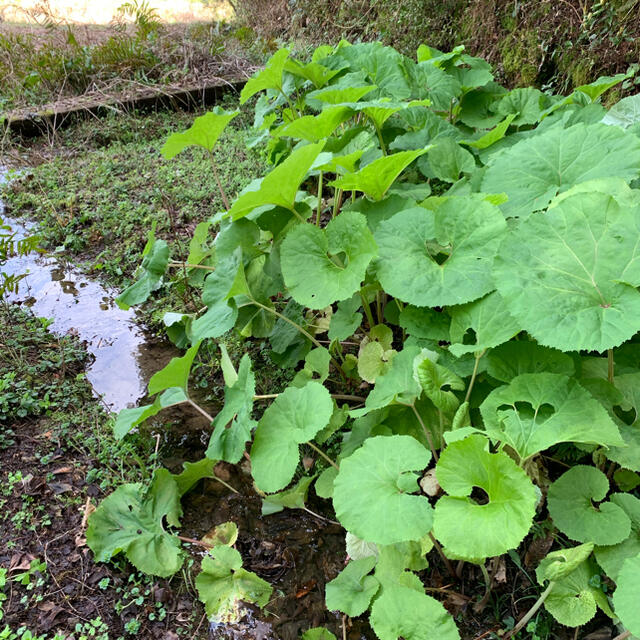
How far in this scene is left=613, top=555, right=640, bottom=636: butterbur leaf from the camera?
916 mm

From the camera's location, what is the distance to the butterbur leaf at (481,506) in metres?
1.01

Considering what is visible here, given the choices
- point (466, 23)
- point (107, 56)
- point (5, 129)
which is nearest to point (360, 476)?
point (466, 23)

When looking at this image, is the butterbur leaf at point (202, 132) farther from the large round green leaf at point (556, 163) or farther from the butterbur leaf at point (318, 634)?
the butterbur leaf at point (318, 634)

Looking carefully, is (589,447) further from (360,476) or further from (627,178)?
(627,178)

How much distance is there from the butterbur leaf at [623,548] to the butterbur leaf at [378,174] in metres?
1.14

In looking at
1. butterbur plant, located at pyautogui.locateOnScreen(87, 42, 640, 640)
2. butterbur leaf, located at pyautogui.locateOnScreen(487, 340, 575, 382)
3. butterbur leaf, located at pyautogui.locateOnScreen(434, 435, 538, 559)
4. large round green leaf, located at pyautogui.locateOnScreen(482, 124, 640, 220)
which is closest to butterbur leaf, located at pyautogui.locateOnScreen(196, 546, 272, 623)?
butterbur plant, located at pyautogui.locateOnScreen(87, 42, 640, 640)

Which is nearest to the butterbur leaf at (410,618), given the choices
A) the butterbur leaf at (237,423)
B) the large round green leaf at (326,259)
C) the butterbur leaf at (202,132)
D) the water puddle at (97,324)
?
the butterbur leaf at (237,423)

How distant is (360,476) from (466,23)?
12.3 feet

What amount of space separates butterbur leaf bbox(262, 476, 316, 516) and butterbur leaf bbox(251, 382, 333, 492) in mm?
221

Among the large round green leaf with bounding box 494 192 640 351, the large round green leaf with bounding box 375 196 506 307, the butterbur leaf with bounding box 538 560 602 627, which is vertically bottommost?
the butterbur leaf with bounding box 538 560 602 627

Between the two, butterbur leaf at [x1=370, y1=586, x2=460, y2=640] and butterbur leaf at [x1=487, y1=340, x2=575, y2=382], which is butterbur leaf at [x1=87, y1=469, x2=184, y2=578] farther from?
butterbur leaf at [x1=487, y1=340, x2=575, y2=382]

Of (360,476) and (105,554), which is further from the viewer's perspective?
(105,554)

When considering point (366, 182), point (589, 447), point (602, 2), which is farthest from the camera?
point (602, 2)

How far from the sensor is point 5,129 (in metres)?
4.57
